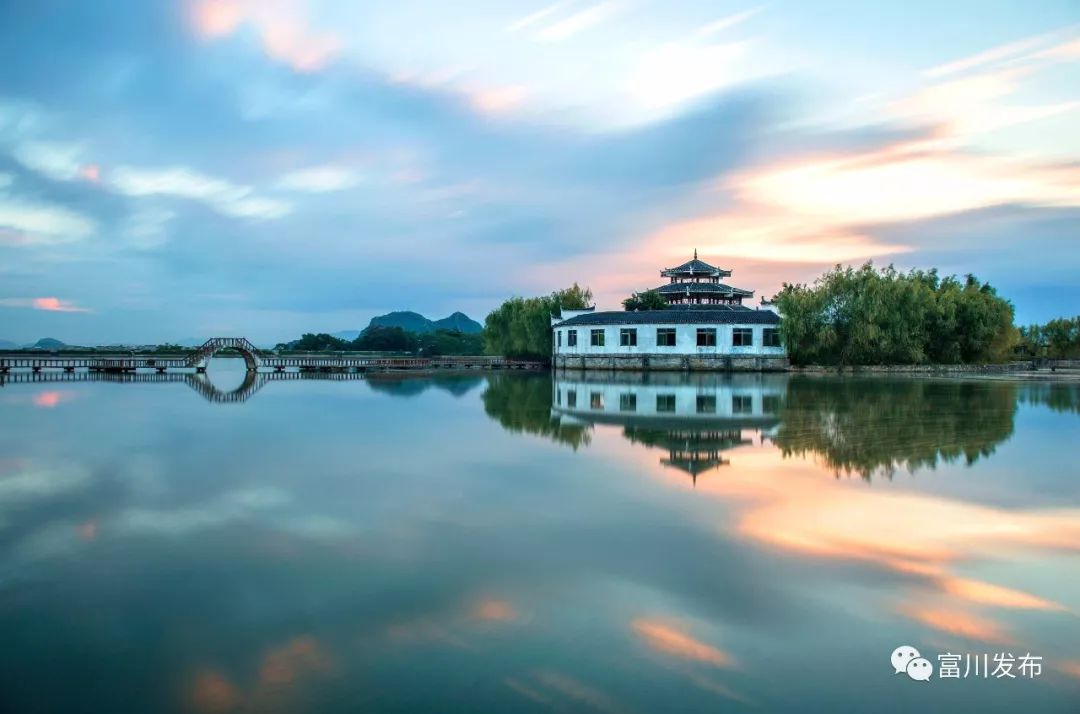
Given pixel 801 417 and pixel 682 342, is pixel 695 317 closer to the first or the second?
pixel 682 342

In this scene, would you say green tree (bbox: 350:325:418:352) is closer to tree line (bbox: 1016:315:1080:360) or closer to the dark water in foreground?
tree line (bbox: 1016:315:1080:360)

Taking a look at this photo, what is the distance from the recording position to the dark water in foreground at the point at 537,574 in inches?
161

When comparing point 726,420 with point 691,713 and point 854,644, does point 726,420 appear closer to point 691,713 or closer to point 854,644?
point 854,644

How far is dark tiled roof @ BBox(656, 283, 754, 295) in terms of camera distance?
47219 millimetres

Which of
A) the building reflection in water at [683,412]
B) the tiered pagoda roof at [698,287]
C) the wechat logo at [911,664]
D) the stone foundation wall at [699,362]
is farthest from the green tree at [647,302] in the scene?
the wechat logo at [911,664]

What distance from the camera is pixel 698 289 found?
47.4 meters

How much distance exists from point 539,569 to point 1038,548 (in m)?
4.48

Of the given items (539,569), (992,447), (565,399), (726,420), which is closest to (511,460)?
(539,569)

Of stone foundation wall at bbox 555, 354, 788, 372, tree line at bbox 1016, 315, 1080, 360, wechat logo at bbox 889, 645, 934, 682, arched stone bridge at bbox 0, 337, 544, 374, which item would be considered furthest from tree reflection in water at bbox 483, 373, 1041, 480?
tree line at bbox 1016, 315, 1080, 360

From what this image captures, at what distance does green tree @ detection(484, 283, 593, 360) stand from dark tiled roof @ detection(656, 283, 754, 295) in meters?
5.57

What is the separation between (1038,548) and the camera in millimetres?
6551

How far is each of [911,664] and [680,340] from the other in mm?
36434

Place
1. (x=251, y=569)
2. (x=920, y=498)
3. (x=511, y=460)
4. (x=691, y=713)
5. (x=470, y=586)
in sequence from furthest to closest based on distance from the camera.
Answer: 1. (x=511, y=460)
2. (x=920, y=498)
3. (x=251, y=569)
4. (x=470, y=586)
5. (x=691, y=713)

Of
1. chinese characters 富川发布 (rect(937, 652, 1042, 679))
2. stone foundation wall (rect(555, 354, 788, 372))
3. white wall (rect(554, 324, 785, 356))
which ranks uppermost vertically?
white wall (rect(554, 324, 785, 356))
